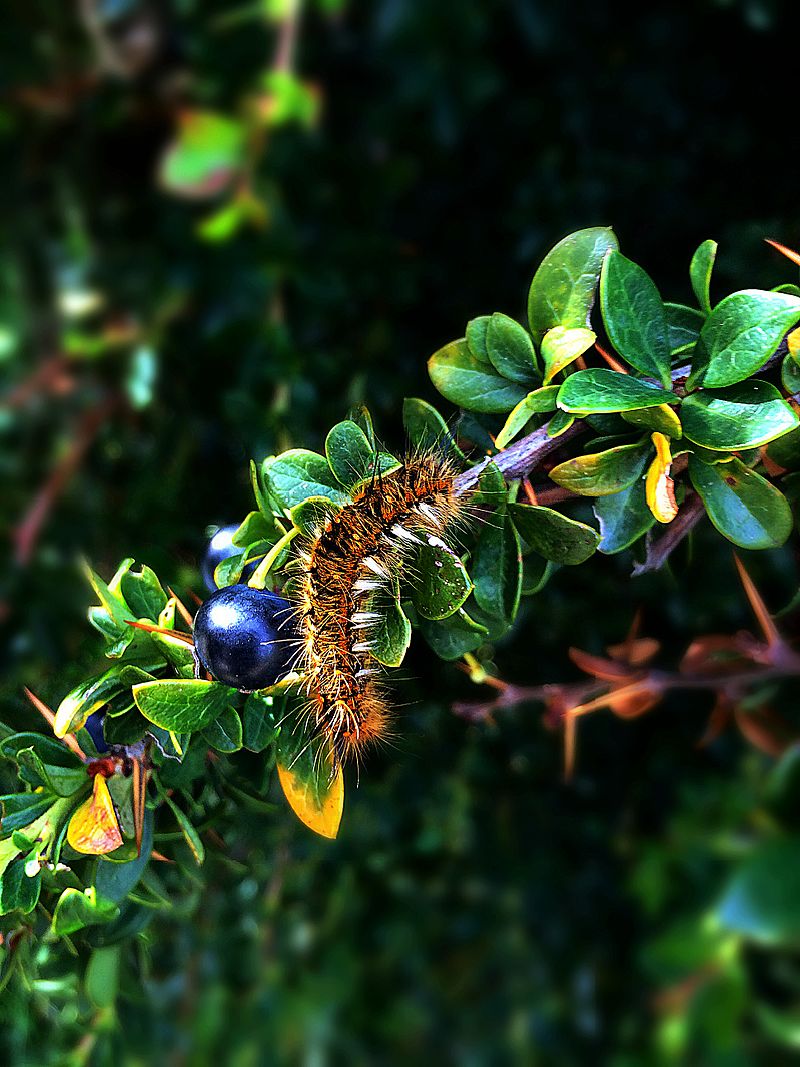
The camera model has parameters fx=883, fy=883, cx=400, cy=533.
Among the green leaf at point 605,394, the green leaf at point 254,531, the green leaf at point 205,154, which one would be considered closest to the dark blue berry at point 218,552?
the green leaf at point 254,531

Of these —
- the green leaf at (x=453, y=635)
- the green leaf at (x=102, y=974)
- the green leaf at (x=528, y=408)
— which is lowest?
the green leaf at (x=102, y=974)

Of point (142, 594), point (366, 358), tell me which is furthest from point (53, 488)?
point (142, 594)

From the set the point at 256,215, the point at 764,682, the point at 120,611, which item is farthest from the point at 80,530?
the point at 764,682

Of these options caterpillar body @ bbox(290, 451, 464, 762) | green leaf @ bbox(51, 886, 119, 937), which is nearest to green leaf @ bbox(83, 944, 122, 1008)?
green leaf @ bbox(51, 886, 119, 937)

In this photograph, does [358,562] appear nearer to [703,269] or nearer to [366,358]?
[703,269]

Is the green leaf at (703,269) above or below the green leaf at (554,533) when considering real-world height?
above

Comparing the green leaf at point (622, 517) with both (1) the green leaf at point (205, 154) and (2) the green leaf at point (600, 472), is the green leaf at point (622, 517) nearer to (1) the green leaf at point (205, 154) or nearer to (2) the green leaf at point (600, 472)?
(2) the green leaf at point (600, 472)
